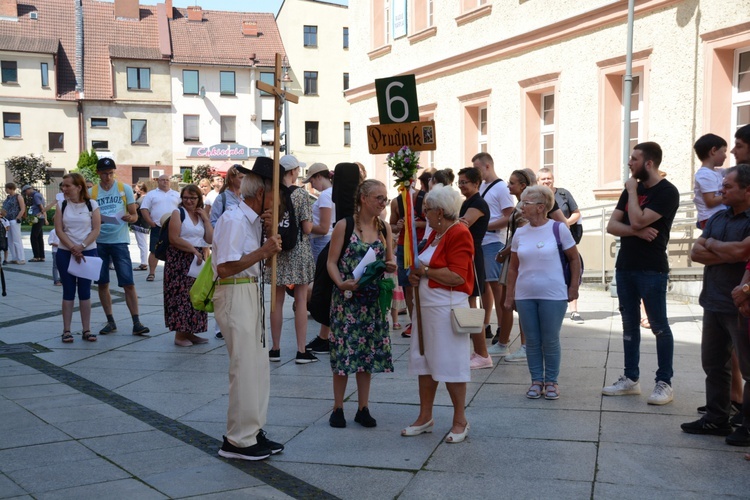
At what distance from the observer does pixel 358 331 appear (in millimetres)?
5973

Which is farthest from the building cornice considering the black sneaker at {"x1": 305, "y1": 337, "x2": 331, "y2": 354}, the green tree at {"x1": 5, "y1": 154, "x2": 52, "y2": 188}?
the green tree at {"x1": 5, "y1": 154, "x2": 52, "y2": 188}

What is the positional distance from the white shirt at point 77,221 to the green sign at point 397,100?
14.8 ft

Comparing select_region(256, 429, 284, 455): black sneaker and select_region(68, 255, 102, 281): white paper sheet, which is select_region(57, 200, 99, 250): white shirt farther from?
select_region(256, 429, 284, 455): black sneaker

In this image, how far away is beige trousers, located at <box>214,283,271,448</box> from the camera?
17.3ft

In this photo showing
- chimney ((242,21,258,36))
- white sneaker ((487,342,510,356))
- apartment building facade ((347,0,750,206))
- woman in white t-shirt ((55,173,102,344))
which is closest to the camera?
white sneaker ((487,342,510,356))

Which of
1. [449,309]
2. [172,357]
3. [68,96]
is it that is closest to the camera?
[449,309]

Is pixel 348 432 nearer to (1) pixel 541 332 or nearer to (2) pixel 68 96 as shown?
(1) pixel 541 332

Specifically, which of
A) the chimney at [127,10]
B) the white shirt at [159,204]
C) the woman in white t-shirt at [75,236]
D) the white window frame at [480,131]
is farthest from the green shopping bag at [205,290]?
the chimney at [127,10]

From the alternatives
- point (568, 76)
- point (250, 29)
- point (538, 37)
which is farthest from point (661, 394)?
point (250, 29)

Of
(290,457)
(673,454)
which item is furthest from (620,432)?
(290,457)

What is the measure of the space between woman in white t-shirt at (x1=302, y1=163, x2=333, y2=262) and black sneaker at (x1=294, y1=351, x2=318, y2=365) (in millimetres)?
971

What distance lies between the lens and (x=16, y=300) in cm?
1323

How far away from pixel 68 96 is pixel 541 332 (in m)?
52.5

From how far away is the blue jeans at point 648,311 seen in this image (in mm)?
6359
